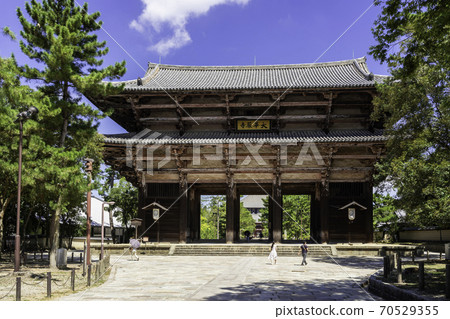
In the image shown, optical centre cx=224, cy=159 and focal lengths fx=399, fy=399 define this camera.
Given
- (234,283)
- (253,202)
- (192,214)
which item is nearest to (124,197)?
(192,214)

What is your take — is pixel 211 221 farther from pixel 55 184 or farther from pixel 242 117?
pixel 55 184

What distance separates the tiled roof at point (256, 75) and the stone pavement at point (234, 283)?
15227mm

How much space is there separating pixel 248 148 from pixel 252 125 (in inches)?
97.7

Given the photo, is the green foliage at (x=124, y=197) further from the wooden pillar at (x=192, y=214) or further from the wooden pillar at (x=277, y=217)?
the wooden pillar at (x=277, y=217)

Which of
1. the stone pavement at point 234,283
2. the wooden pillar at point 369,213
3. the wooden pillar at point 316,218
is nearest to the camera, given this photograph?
the stone pavement at point 234,283

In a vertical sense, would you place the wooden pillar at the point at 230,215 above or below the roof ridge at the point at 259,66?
below

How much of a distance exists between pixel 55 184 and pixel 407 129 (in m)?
15.1

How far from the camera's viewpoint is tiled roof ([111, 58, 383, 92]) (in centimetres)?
3028

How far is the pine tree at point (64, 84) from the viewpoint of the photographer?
16891 mm

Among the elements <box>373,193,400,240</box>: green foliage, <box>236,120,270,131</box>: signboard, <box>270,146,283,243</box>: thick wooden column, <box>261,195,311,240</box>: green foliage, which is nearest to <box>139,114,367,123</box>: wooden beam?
<box>236,120,270,131</box>: signboard

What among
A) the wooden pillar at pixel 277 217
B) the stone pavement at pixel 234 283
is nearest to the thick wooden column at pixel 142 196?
the stone pavement at pixel 234 283

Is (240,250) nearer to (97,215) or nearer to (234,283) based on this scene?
(234,283)

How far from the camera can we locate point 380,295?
11.6 meters

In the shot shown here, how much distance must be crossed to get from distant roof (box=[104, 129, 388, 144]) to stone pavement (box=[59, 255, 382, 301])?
29.0 ft
